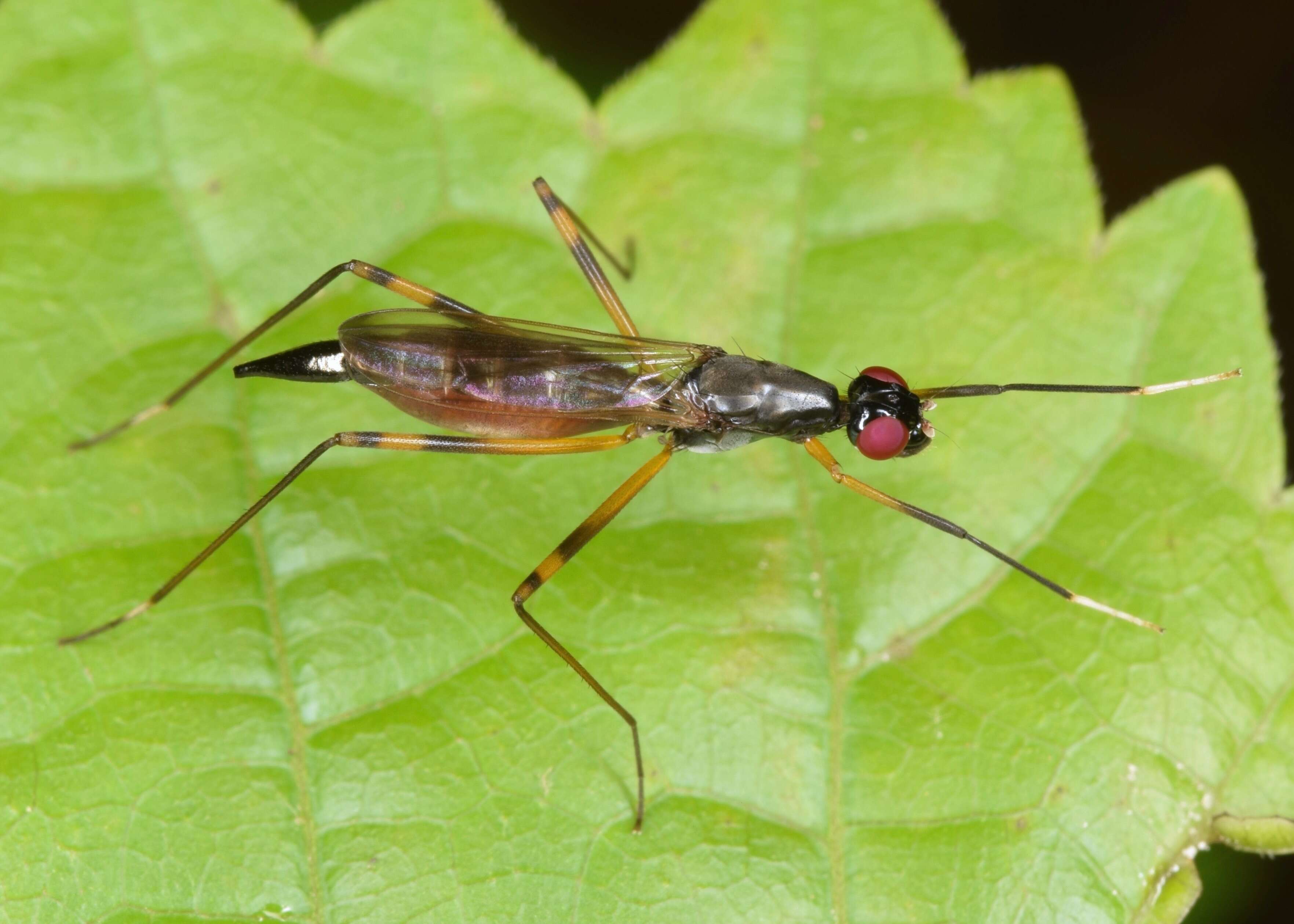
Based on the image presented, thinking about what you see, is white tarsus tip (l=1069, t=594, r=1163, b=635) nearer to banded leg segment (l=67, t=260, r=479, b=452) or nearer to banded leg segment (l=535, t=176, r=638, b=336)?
banded leg segment (l=535, t=176, r=638, b=336)

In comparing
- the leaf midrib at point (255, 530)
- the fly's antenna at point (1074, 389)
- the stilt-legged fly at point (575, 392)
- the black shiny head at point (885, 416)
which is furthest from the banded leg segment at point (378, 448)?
the fly's antenna at point (1074, 389)

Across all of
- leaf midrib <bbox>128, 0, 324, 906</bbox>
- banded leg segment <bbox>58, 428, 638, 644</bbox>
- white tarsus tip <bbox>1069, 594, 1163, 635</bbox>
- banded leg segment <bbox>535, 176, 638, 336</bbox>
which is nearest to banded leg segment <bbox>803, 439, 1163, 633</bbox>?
white tarsus tip <bbox>1069, 594, 1163, 635</bbox>

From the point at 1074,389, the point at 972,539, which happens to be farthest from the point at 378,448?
the point at 1074,389

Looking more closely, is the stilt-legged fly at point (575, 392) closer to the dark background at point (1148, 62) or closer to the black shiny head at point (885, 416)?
the black shiny head at point (885, 416)

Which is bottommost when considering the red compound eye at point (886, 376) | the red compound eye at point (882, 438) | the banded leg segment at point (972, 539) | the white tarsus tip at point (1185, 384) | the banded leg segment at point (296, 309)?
the banded leg segment at point (972, 539)

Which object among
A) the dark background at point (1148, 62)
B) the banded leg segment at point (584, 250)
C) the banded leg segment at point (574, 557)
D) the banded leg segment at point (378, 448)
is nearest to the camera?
the banded leg segment at point (574, 557)

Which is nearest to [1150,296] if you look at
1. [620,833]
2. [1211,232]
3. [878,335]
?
[1211,232]

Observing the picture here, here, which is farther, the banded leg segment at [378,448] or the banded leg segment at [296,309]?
the banded leg segment at [296,309]
